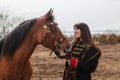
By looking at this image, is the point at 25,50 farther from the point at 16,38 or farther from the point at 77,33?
the point at 77,33

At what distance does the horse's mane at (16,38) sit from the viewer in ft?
13.5

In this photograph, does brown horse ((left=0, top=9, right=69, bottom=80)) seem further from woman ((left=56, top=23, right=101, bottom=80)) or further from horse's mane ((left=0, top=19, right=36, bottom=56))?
woman ((left=56, top=23, right=101, bottom=80))

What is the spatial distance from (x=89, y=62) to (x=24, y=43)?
90cm

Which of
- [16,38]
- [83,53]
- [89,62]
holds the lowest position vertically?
[89,62]

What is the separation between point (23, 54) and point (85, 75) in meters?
0.88

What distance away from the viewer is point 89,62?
4000 mm

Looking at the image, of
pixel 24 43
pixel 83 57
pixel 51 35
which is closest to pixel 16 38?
pixel 24 43

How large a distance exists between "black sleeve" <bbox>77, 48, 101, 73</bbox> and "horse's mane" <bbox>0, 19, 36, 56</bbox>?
2.68ft

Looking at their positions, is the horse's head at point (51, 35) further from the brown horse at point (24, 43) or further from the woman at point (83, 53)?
the woman at point (83, 53)

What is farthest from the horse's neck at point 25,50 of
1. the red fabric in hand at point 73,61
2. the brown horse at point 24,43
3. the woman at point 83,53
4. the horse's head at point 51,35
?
the red fabric in hand at point 73,61

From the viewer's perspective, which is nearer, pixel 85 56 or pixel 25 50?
pixel 85 56

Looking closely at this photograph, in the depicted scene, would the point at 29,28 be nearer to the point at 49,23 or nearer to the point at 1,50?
the point at 49,23

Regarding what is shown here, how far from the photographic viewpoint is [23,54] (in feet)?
13.7

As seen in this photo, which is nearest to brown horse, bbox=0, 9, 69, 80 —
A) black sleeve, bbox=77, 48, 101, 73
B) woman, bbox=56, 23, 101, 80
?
woman, bbox=56, 23, 101, 80
